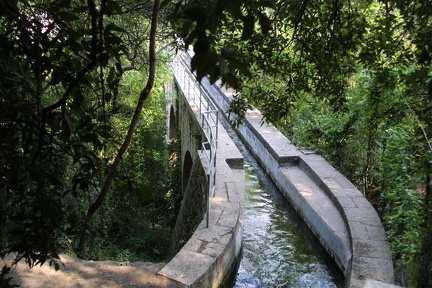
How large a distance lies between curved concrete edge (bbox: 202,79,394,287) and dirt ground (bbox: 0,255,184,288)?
6.82 ft

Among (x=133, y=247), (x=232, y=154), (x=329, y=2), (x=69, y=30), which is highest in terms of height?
(x=329, y=2)

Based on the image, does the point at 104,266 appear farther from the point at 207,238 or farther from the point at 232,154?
the point at 232,154

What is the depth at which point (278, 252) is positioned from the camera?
6.08 m

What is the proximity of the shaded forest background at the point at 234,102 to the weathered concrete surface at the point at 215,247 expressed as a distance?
1.97 ft

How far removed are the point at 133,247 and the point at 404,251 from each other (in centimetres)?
749

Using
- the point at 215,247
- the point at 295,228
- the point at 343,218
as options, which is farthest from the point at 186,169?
the point at 215,247

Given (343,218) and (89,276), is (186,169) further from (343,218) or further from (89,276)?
(89,276)

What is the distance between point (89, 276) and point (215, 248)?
4.55 ft

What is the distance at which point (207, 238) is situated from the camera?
5.09 meters

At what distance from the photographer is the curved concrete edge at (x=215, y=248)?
434 centimetres

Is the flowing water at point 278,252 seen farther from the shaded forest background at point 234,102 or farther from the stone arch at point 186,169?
the stone arch at point 186,169

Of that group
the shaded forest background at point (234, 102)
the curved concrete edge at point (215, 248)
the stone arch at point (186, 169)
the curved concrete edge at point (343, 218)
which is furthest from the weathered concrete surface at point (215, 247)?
the stone arch at point (186, 169)

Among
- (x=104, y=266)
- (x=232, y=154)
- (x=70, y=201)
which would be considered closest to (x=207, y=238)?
(x=104, y=266)

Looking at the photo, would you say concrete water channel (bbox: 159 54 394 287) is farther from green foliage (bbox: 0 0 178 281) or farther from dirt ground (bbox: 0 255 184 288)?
green foliage (bbox: 0 0 178 281)
